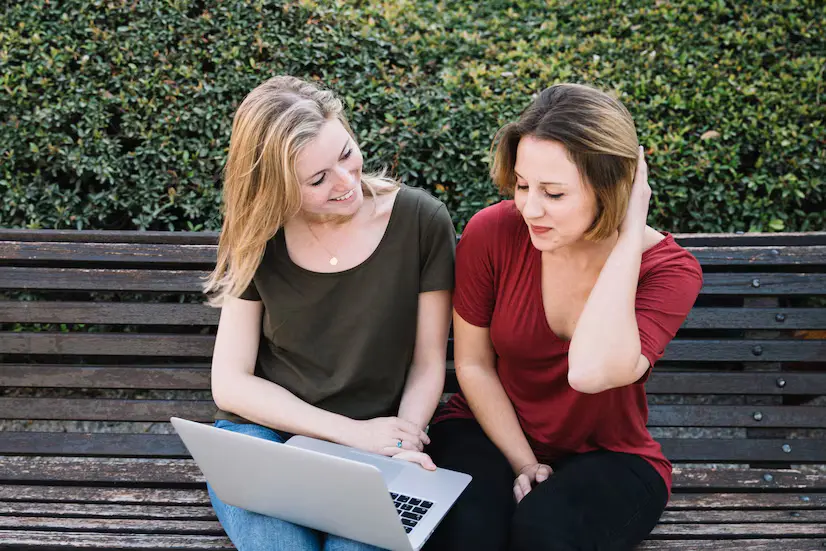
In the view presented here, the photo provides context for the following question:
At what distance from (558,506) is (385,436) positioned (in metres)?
0.54

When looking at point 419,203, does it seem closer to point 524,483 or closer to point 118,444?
point 524,483

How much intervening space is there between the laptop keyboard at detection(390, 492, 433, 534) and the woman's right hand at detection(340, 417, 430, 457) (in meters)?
0.21

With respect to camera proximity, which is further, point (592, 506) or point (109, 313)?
point (109, 313)

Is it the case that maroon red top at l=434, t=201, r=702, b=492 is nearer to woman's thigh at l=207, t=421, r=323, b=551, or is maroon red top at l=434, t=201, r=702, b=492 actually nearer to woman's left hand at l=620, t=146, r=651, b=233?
woman's left hand at l=620, t=146, r=651, b=233

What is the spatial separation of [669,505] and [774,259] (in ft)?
3.26

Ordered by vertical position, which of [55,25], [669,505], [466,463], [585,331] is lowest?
[669,505]

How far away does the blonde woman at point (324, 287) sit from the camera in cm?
245

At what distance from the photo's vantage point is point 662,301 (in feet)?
7.53

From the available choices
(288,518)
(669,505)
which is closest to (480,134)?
(669,505)

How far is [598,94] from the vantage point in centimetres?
222

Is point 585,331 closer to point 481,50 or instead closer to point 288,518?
point 288,518

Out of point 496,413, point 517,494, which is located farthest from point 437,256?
point 517,494

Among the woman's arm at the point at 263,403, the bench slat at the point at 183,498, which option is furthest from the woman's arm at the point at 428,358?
the bench slat at the point at 183,498

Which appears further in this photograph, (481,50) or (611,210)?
(481,50)
